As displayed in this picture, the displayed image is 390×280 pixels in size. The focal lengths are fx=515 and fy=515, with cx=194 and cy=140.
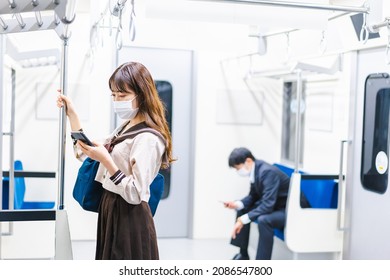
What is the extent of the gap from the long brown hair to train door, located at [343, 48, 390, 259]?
180 cm

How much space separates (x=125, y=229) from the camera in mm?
2031

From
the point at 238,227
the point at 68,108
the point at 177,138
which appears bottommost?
the point at 238,227

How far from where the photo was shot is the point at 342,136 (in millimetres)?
4180

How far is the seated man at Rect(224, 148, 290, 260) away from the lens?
4098mm

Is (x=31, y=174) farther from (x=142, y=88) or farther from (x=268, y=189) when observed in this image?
(x=142, y=88)

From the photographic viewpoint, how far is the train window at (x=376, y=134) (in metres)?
3.27

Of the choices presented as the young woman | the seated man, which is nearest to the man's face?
the seated man

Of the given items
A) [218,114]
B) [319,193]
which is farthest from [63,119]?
[218,114]

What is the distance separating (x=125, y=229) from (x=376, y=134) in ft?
6.60

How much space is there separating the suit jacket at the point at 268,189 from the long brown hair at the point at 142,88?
223 centimetres

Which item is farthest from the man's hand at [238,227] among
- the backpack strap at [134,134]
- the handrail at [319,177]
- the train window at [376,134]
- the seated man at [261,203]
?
the backpack strap at [134,134]

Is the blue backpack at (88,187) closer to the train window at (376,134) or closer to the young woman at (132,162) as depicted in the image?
the young woman at (132,162)

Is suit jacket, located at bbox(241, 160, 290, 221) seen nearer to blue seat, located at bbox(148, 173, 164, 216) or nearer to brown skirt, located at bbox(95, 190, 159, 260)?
blue seat, located at bbox(148, 173, 164, 216)
